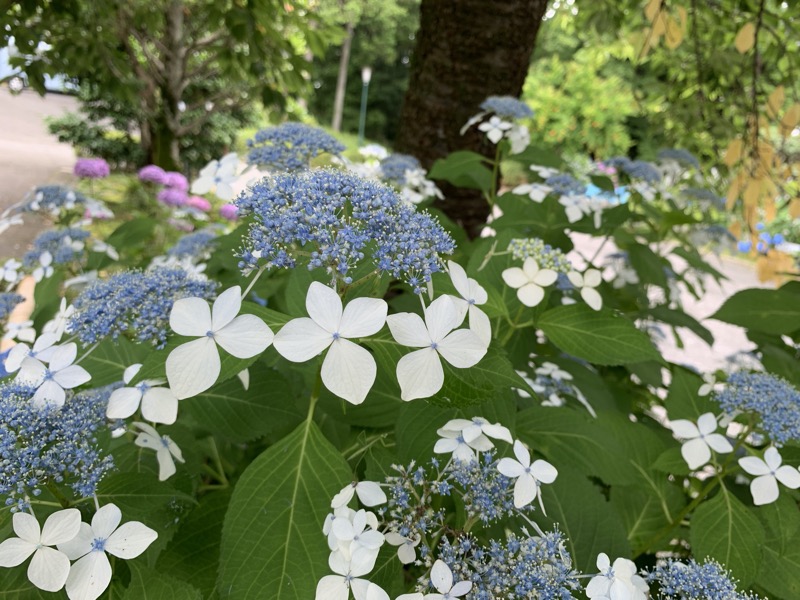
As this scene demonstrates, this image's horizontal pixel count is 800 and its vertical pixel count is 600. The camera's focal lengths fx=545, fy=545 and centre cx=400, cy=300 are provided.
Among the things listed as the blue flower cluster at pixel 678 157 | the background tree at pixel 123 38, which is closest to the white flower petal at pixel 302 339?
the background tree at pixel 123 38

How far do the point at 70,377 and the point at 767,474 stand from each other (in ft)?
3.36

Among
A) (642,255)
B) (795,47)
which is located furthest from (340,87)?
(642,255)

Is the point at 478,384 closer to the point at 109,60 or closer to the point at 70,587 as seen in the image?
the point at 70,587

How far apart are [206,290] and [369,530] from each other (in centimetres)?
48

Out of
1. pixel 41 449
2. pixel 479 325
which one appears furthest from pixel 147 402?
pixel 479 325

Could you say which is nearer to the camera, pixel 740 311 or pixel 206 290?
pixel 206 290

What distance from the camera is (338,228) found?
A: 2.23 feet

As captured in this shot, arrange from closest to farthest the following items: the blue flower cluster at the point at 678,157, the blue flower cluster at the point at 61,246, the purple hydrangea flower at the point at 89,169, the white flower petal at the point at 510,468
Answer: the white flower petal at the point at 510,468 < the blue flower cluster at the point at 61,246 < the blue flower cluster at the point at 678,157 < the purple hydrangea flower at the point at 89,169

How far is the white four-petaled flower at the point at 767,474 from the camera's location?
828mm

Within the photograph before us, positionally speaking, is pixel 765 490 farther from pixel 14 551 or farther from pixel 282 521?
pixel 14 551

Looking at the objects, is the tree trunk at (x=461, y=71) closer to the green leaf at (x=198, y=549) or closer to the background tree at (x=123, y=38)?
the background tree at (x=123, y=38)

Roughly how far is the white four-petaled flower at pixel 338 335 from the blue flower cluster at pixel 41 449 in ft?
0.99

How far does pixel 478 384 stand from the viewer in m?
0.63

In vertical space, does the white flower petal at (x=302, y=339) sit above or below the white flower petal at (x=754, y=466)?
above
